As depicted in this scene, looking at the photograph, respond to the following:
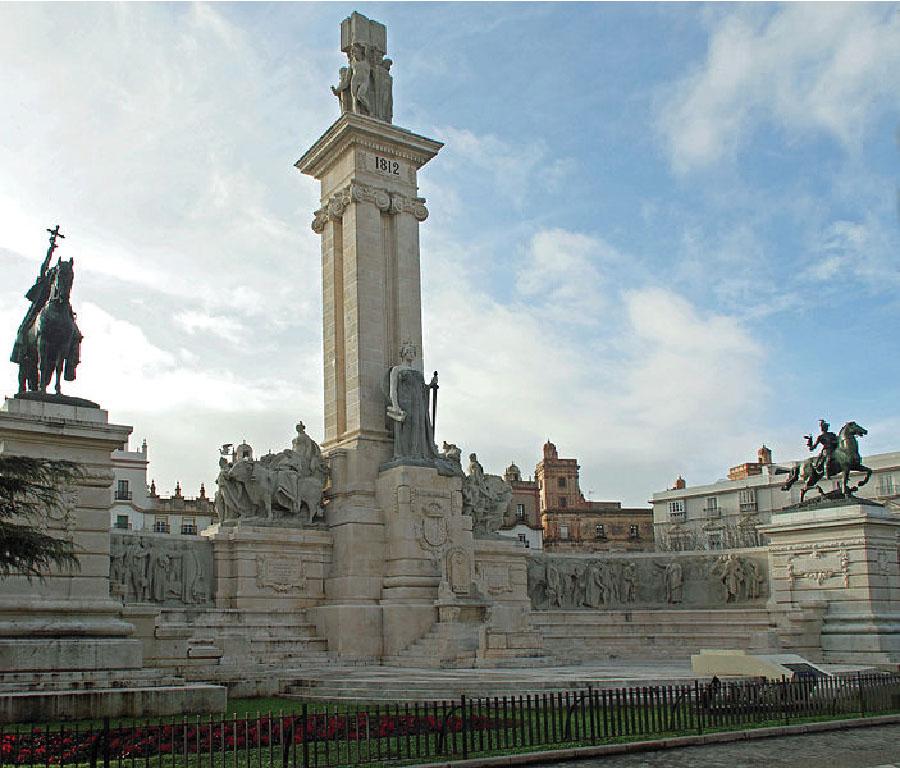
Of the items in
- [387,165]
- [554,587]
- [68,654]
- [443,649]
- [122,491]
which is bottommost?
[443,649]

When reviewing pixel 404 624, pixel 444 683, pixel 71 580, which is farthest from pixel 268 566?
pixel 71 580

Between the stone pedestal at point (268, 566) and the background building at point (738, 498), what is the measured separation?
30.4 meters

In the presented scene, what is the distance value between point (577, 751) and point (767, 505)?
178 ft

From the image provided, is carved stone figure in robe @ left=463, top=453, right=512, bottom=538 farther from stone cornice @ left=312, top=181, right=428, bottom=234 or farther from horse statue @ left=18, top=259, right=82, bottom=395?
horse statue @ left=18, top=259, right=82, bottom=395

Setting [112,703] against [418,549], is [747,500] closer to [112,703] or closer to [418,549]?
[418,549]

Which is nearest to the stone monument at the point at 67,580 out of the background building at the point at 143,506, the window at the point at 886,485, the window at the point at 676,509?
the background building at the point at 143,506

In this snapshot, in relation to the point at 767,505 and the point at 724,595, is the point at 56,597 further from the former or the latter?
the point at 767,505

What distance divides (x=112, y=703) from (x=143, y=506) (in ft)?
158

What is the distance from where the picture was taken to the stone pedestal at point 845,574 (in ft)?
96.3

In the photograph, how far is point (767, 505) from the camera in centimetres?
6378

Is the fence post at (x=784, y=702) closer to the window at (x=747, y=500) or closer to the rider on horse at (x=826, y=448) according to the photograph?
the rider on horse at (x=826, y=448)

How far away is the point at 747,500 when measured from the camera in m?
64.7

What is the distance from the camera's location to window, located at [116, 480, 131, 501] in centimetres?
6013

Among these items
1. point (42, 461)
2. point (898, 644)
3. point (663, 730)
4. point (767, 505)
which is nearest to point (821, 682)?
point (663, 730)
